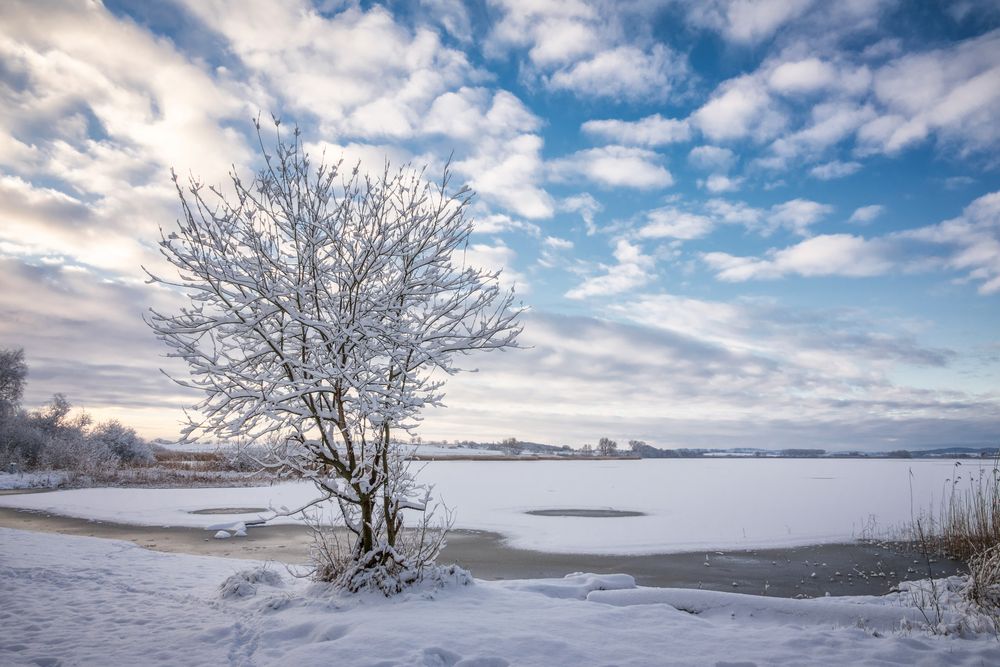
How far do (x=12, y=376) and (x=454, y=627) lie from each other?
53.2 m

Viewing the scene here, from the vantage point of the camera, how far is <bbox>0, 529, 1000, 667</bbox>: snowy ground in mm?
5352

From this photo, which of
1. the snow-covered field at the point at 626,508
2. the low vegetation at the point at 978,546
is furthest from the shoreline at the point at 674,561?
the snow-covered field at the point at 626,508

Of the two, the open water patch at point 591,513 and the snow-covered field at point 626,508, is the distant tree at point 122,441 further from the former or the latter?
the open water patch at point 591,513

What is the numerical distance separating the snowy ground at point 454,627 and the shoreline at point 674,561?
5.82ft

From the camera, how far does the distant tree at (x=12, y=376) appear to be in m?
43.4

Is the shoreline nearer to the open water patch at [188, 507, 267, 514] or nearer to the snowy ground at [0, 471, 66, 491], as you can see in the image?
the open water patch at [188, 507, 267, 514]

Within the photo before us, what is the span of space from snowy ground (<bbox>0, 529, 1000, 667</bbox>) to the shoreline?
177 centimetres

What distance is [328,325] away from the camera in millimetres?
7105

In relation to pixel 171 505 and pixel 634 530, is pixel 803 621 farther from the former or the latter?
pixel 171 505

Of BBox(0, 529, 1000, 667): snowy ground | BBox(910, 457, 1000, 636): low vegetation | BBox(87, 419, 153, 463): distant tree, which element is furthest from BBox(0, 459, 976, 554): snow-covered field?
BBox(87, 419, 153, 463): distant tree

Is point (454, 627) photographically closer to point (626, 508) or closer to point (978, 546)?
point (978, 546)

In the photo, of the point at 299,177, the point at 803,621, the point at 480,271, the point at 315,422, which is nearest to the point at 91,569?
the point at 315,422

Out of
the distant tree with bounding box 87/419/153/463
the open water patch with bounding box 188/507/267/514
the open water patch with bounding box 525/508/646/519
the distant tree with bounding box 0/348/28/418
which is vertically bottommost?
the open water patch with bounding box 525/508/646/519

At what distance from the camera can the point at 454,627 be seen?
5973 mm
